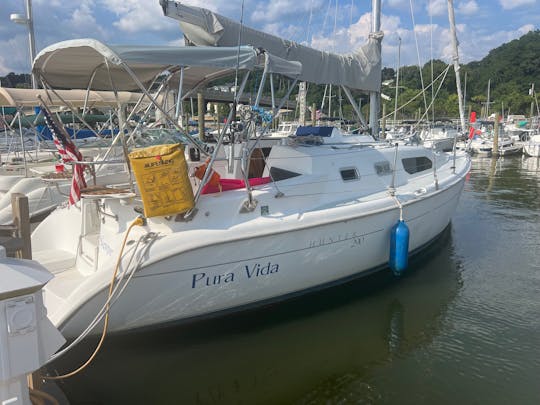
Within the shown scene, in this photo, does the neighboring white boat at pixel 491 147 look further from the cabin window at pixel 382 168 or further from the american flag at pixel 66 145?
the american flag at pixel 66 145

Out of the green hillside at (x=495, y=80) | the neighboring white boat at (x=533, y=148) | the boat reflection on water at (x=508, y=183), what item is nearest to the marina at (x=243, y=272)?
the boat reflection on water at (x=508, y=183)

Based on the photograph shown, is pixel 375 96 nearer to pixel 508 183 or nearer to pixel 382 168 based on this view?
pixel 382 168

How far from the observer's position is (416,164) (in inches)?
Answer: 304

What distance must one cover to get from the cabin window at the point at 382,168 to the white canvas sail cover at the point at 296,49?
5.14ft

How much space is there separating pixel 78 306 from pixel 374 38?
677cm

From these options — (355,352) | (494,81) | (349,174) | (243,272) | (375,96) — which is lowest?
(355,352)

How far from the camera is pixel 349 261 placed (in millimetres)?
5629

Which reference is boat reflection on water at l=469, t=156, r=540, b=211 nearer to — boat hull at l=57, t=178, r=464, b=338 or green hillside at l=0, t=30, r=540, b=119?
boat hull at l=57, t=178, r=464, b=338

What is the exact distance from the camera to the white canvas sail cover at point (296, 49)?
5.23 metres

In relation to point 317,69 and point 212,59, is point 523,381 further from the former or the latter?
point 317,69

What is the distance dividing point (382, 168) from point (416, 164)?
1216 millimetres

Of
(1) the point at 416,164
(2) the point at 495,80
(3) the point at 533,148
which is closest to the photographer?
(1) the point at 416,164

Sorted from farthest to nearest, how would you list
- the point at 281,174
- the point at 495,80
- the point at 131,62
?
1. the point at 495,80
2. the point at 281,174
3. the point at 131,62

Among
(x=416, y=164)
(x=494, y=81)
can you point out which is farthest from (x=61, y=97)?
(x=494, y=81)
